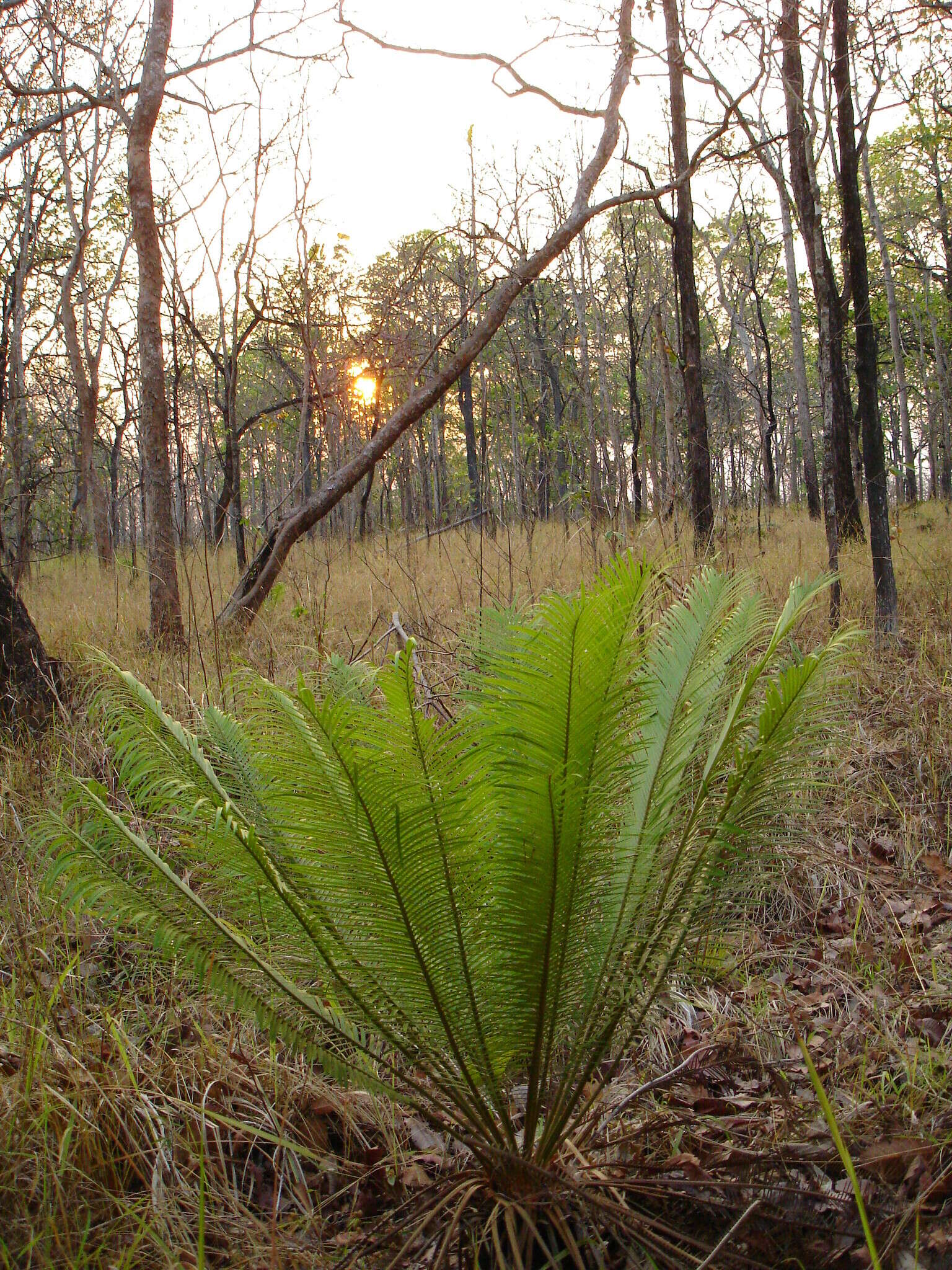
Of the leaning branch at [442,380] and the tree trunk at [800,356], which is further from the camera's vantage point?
the tree trunk at [800,356]

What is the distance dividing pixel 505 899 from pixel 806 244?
5.04 m

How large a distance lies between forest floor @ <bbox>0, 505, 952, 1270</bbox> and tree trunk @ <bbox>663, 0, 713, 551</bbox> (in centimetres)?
446

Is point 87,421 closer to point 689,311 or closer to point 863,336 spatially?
point 689,311

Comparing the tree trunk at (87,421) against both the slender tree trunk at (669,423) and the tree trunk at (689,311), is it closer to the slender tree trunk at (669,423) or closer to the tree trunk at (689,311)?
the slender tree trunk at (669,423)

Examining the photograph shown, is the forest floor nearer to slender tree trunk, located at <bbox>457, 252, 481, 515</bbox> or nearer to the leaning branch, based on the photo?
the leaning branch

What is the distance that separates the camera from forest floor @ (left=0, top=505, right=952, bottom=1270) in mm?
1342

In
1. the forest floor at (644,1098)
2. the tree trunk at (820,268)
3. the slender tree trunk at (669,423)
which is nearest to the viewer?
the forest floor at (644,1098)

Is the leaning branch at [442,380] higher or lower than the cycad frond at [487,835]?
higher

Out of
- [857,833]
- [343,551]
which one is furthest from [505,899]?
[343,551]

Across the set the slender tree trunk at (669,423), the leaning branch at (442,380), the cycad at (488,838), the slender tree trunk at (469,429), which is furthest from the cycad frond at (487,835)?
the slender tree trunk at (469,429)

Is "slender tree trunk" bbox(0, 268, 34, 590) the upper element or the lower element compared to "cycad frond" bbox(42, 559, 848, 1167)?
upper

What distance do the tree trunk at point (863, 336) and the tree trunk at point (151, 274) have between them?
4.27 metres

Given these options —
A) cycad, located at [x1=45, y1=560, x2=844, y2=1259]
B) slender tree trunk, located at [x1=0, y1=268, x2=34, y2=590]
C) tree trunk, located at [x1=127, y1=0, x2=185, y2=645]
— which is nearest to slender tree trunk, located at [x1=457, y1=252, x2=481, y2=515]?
slender tree trunk, located at [x1=0, y1=268, x2=34, y2=590]

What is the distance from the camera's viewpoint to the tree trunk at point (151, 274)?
5.51 meters
